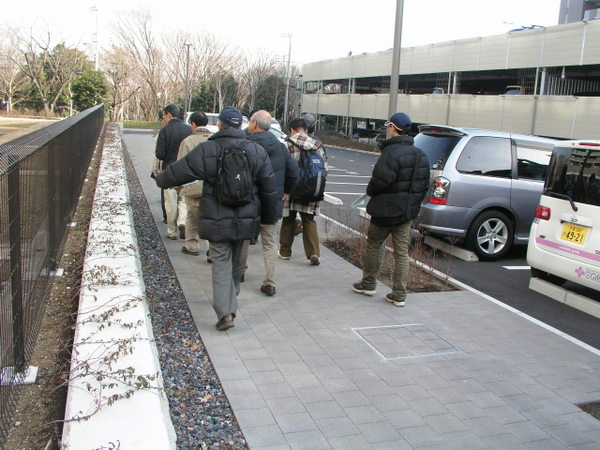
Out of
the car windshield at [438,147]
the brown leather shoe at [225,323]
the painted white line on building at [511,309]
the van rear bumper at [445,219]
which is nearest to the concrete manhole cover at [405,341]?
the brown leather shoe at [225,323]

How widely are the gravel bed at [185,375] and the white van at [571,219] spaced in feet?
13.3

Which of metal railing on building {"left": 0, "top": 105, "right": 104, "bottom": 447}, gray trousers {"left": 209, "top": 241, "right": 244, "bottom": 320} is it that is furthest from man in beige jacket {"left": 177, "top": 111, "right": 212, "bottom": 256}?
gray trousers {"left": 209, "top": 241, "right": 244, "bottom": 320}

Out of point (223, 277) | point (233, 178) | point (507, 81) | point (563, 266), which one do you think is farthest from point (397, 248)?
point (507, 81)

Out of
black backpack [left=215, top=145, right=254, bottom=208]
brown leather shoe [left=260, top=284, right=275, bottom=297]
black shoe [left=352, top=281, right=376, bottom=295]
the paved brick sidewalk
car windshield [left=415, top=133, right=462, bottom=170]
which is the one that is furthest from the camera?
car windshield [left=415, top=133, right=462, bottom=170]

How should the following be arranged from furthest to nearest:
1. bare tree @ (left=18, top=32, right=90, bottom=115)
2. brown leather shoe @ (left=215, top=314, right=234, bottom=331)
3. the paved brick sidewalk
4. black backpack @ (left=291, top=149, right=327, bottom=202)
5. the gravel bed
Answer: bare tree @ (left=18, top=32, right=90, bottom=115) → black backpack @ (left=291, top=149, right=327, bottom=202) → brown leather shoe @ (left=215, top=314, right=234, bottom=331) → the paved brick sidewalk → the gravel bed

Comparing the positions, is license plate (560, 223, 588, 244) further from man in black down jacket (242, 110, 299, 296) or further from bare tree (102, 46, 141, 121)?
bare tree (102, 46, 141, 121)

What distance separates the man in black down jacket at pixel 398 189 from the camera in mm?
6039

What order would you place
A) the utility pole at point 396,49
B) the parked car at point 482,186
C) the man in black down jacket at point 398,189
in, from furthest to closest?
1. the utility pole at point 396,49
2. the parked car at point 482,186
3. the man in black down jacket at point 398,189

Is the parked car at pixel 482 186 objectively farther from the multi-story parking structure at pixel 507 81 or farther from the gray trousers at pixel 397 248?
the multi-story parking structure at pixel 507 81

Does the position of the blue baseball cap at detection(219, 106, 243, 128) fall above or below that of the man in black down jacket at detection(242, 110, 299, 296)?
above

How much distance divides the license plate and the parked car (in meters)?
2.07

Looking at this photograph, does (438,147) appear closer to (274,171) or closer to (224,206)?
(274,171)

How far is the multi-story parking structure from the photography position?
72.3 feet

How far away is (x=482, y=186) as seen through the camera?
27.9ft
